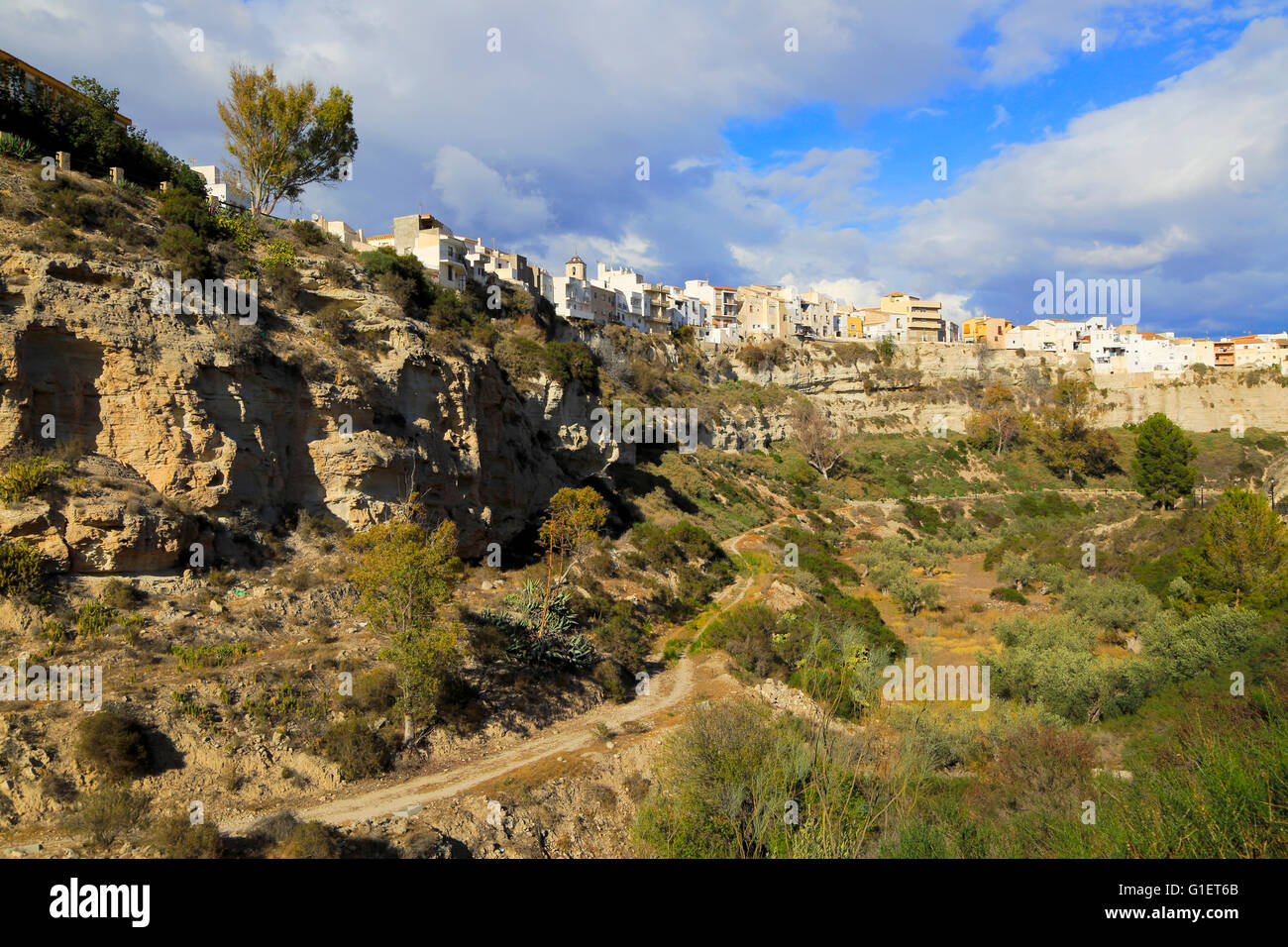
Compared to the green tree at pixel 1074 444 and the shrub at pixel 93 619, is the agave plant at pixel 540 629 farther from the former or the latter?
the green tree at pixel 1074 444

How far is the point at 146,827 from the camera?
1007 centimetres

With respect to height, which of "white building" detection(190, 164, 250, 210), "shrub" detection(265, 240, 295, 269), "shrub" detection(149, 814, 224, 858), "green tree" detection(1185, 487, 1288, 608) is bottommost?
"shrub" detection(149, 814, 224, 858)

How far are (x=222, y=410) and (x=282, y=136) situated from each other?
22.0 metres

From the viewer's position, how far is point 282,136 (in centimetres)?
3300

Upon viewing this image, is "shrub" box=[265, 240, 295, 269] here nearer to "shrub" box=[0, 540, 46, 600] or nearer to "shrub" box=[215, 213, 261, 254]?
"shrub" box=[215, 213, 261, 254]

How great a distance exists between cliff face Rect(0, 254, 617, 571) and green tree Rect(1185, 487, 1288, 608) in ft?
78.8

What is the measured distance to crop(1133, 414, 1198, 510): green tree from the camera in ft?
154

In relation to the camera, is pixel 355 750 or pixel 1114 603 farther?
pixel 1114 603

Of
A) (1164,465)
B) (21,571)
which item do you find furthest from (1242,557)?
(21,571)

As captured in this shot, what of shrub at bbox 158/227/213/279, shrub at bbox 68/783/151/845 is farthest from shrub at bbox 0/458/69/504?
shrub at bbox 158/227/213/279

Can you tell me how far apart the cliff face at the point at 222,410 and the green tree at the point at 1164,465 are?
152 feet

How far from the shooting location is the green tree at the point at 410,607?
557 inches

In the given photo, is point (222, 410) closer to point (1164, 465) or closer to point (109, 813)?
point (109, 813)
